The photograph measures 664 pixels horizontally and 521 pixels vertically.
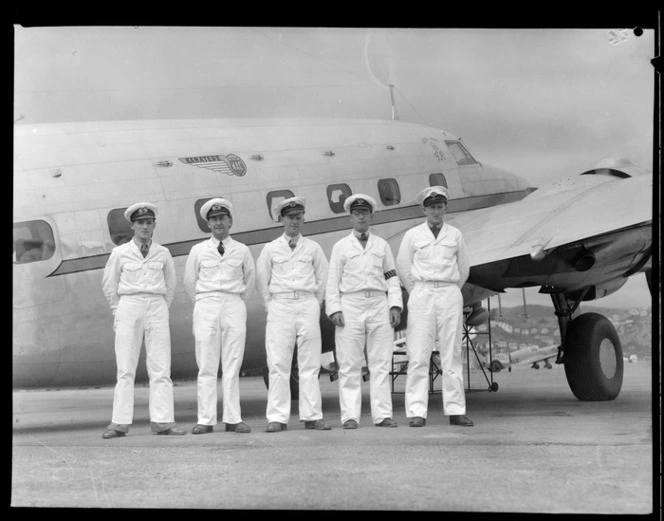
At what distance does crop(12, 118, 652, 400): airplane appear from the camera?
9102 millimetres

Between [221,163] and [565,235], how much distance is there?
13.7ft

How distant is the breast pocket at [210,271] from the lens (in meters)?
9.09

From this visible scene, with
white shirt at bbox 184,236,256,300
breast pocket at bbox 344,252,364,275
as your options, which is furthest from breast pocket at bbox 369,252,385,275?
white shirt at bbox 184,236,256,300

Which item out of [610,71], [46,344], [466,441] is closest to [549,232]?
[610,71]

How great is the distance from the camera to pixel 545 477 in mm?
6539

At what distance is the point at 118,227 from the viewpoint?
939 cm

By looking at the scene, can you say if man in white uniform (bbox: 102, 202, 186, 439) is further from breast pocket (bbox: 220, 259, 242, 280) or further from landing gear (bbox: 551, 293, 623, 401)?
landing gear (bbox: 551, 293, 623, 401)

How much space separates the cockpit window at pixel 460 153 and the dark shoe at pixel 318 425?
5307 mm

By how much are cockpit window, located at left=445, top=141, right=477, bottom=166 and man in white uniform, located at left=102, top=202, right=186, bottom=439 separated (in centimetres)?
534

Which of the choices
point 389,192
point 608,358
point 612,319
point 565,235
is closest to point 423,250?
point 565,235

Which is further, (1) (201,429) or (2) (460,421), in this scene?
(2) (460,421)

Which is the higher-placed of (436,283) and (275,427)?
(436,283)

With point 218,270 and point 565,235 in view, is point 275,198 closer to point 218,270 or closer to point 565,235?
point 218,270

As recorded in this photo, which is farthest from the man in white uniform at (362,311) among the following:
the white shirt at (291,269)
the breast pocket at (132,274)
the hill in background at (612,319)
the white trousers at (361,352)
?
the hill in background at (612,319)
